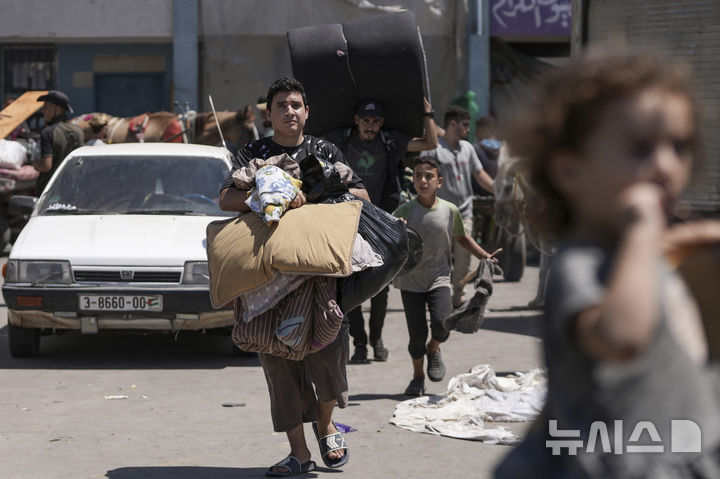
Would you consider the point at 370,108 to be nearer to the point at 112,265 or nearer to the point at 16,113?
the point at 112,265

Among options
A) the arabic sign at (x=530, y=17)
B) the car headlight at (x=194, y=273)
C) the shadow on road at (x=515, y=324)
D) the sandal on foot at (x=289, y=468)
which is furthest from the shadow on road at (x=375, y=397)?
the arabic sign at (x=530, y=17)

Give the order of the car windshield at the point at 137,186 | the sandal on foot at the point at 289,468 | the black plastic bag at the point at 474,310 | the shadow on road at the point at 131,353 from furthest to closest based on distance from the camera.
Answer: the car windshield at the point at 137,186
the shadow on road at the point at 131,353
the black plastic bag at the point at 474,310
the sandal on foot at the point at 289,468

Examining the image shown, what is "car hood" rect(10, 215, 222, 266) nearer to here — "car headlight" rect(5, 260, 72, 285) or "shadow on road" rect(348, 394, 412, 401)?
"car headlight" rect(5, 260, 72, 285)

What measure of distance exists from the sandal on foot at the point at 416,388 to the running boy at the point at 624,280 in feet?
17.9

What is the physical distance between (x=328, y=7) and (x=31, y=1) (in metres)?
5.49

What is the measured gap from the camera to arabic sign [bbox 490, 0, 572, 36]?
20.6 meters

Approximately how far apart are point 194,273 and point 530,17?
13.9 m

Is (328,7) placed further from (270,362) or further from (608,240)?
(608,240)

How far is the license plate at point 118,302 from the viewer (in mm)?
8391

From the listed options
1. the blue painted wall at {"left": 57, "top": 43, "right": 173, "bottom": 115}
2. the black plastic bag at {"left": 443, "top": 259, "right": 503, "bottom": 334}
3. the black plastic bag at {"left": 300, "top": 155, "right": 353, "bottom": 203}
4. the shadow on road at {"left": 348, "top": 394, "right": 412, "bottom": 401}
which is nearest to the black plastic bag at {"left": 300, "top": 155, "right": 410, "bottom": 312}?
the black plastic bag at {"left": 300, "top": 155, "right": 353, "bottom": 203}

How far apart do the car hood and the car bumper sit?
0.75ft

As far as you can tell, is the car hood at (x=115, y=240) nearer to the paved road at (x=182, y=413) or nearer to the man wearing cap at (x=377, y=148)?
the paved road at (x=182, y=413)

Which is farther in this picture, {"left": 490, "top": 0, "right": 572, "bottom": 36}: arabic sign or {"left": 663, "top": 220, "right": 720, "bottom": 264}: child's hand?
{"left": 490, "top": 0, "right": 572, "bottom": 36}: arabic sign

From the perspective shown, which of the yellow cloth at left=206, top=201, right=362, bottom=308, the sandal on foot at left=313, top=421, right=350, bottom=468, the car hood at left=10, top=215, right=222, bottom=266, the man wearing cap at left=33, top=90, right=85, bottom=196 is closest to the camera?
the yellow cloth at left=206, top=201, right=362, bottom=308
